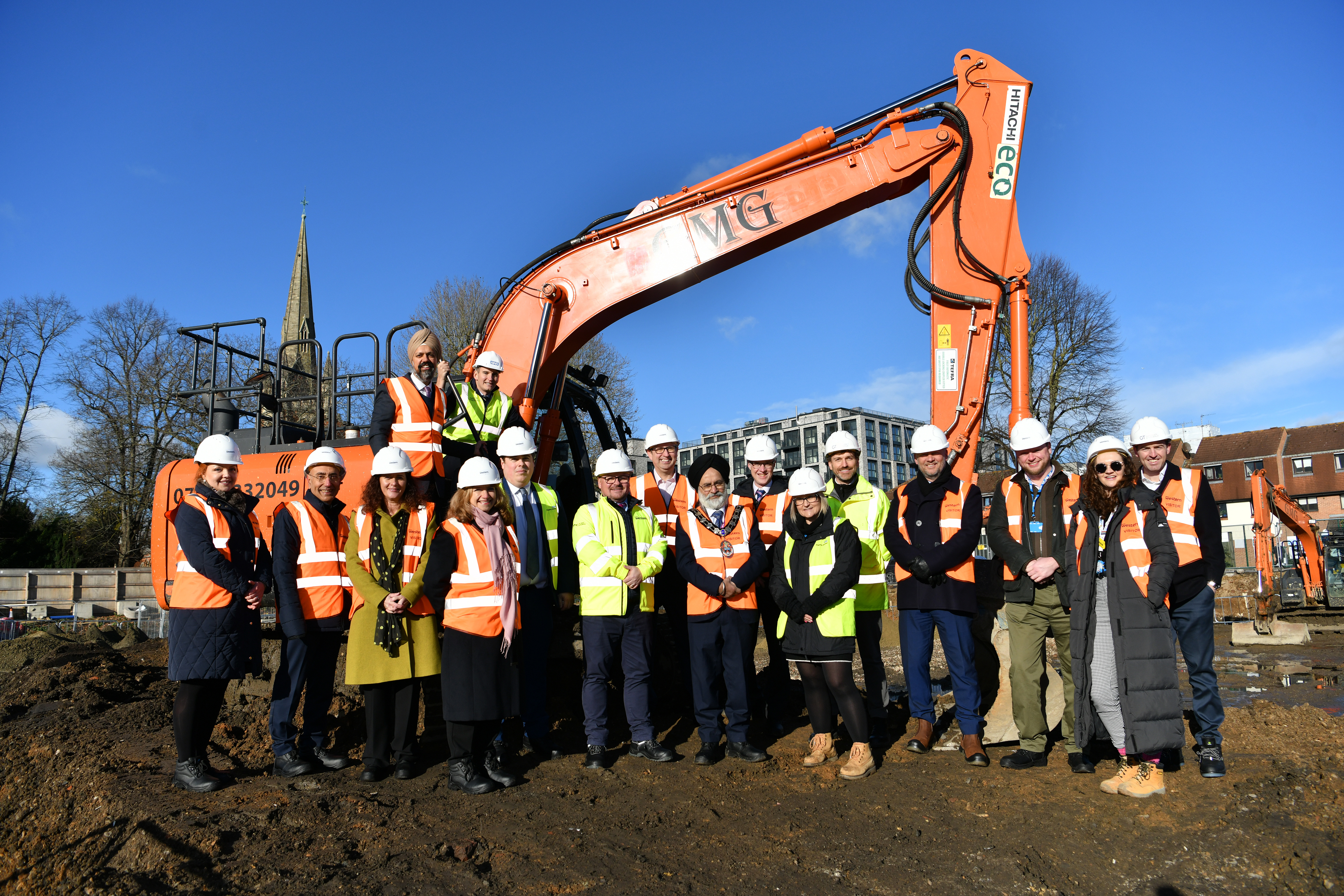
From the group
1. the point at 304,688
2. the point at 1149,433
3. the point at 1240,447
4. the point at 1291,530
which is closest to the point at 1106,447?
the point at 1149,433

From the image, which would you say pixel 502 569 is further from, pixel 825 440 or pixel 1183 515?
pixel 825 440

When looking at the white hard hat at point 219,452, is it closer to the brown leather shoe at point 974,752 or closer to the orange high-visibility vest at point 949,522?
the orange high-visibility vest at point 949,522

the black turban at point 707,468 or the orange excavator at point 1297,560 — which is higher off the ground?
the black turban at point 707,468

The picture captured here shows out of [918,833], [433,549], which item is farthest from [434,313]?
[918,833]

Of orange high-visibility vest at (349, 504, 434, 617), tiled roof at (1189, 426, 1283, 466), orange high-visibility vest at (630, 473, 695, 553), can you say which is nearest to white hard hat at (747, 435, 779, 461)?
orange high-visibility vest at (630, 473, 695, 553)

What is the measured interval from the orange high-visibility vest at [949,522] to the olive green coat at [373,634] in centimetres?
284

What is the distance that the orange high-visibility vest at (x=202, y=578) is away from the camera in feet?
14.8

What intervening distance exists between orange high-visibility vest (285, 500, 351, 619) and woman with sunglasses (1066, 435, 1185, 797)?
13.8 feet

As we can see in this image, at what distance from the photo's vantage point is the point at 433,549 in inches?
183

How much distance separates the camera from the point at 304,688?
17.0 ft

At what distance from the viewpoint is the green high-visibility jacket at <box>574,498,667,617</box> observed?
511 cm

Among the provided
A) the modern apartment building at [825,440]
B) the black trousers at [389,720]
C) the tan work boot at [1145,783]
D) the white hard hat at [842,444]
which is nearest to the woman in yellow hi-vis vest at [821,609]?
the white hard hat at [842,444]

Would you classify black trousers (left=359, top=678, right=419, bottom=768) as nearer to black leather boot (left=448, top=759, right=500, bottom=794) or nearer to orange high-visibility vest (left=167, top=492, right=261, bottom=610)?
black leather boot (left=448, top=759, right=500, bottom=794)

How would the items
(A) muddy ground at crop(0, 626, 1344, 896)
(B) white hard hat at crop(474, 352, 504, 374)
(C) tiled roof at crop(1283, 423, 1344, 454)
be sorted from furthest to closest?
(C) tiled roof at crop(1283, 423, 1344, 454) → (B) white hard hat at crop(474, 352, 504, 374) → (A) muddy ground at crop(0, 626, 1344, 896)
